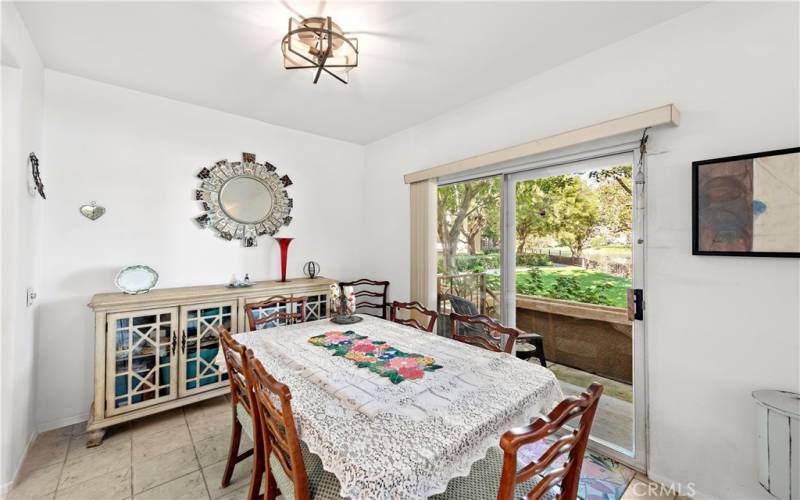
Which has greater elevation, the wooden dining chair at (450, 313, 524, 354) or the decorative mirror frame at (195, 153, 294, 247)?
the decorative mirror frame at (195, 153, 294, 247)

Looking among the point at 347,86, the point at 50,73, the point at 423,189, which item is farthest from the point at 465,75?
the point at 50,73

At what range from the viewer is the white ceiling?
1721mm

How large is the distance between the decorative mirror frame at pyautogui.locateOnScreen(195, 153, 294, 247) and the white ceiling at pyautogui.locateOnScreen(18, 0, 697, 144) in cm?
57

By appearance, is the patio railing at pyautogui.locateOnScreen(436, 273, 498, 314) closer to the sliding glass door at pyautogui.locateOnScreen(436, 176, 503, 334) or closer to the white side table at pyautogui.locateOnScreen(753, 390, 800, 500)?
the sliding glass door at pyautogui.locateOnScreen(436, 176, 503, 334)

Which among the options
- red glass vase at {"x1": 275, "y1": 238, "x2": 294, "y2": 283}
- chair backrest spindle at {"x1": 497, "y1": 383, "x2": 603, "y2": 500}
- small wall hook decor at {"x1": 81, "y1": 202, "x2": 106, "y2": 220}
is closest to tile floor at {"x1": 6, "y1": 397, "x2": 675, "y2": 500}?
chair backrest spindle at {"x1": 497, "y1": 383, "x2": 603, "y2": 500}

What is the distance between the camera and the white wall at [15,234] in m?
1.70

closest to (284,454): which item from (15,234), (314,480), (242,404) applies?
(314,480)

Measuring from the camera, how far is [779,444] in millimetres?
1352

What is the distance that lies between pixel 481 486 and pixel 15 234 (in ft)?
8.77

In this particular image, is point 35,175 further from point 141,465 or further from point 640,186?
point 640,186

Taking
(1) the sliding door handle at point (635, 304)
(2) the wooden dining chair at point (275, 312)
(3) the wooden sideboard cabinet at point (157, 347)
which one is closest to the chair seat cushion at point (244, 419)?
(2) the wooden dining chair at point (275, 312)

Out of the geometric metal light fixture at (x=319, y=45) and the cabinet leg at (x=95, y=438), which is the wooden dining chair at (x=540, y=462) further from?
the cabinet leg at (x=95, y=438)

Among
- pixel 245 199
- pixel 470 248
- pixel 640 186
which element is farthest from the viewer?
pixel 245 199

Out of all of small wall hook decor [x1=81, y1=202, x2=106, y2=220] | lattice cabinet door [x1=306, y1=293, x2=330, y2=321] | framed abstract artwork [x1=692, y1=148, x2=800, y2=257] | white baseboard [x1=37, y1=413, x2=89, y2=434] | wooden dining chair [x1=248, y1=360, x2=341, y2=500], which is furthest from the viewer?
lattice cabinet door [x1=306, y1=293, x2=330, y2=321]
